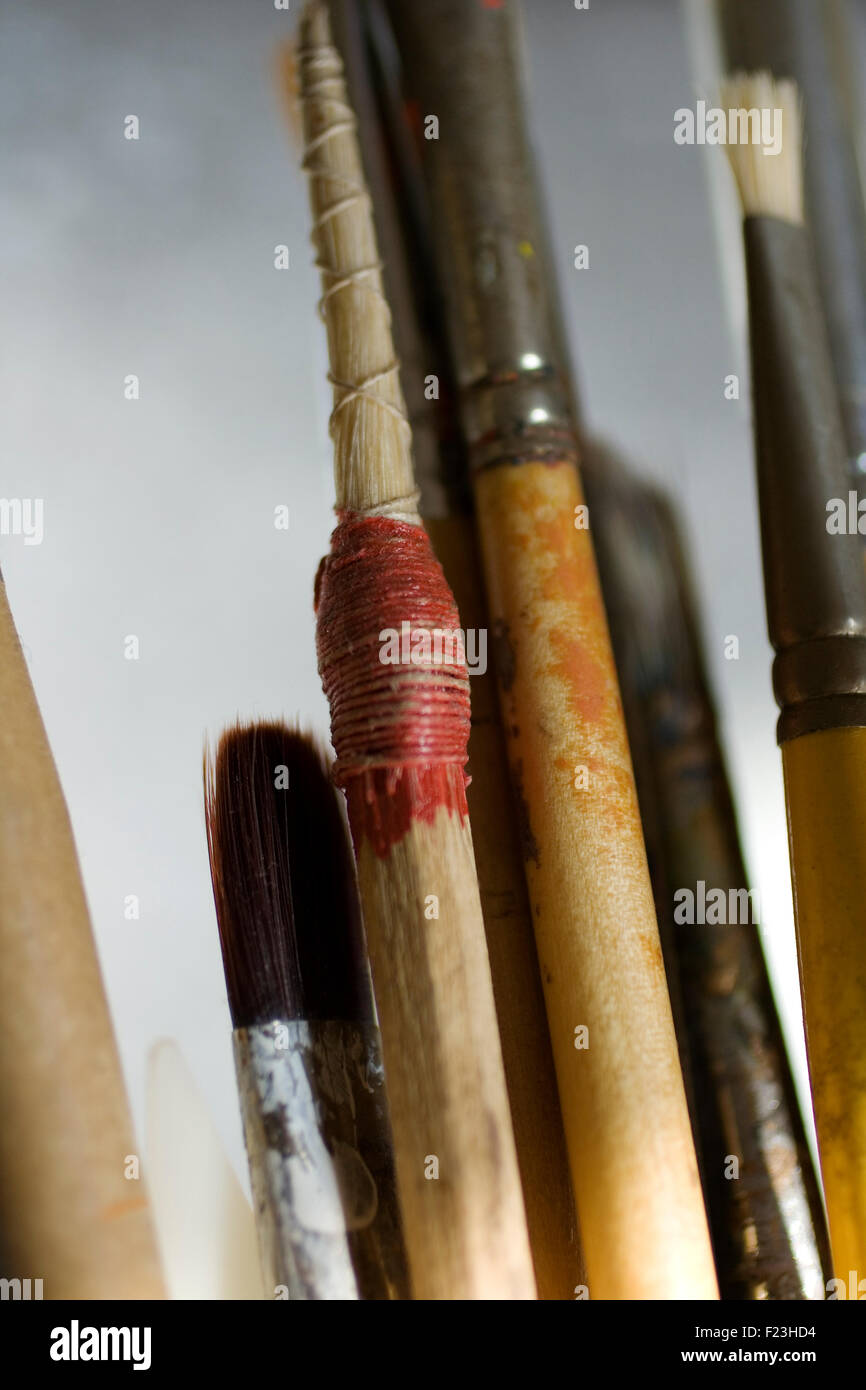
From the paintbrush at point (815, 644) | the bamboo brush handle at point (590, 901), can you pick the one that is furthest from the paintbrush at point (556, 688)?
the paintbrush at point (815, 644)

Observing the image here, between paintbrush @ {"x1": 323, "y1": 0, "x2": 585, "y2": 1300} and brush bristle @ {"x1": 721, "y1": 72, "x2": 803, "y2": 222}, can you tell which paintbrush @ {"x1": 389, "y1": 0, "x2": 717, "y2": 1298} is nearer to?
paintbrush @ {"x1": 323, "y1": 0, "x2": 585, "y2": 1300}

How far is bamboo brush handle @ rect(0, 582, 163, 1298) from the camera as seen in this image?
2.13 feet

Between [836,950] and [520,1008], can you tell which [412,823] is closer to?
[520,1008]

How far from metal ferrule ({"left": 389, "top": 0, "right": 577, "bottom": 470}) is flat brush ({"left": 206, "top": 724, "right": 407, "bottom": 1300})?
0.89 feet

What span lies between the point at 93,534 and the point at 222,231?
0.95 ft

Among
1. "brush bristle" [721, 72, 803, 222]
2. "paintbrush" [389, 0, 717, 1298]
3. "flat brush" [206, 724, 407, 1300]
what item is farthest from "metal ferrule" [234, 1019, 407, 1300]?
"brush bristle" [721, 72, 803, 222]

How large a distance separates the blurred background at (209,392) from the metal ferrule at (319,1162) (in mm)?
87

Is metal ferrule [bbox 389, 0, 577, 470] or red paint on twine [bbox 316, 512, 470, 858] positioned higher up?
metal ferrule [bbox 389, 0, 577, 470]

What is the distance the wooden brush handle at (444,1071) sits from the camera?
2.19 feet

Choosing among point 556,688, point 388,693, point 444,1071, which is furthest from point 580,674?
point 444,1071

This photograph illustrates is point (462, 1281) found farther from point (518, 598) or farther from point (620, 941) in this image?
point (518, 598)

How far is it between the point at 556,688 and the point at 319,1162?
0.33 meters

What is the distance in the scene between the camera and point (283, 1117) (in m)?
0.73

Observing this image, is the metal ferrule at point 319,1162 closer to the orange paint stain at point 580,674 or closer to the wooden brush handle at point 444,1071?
→ the wooden brush handle at point 444,1071
